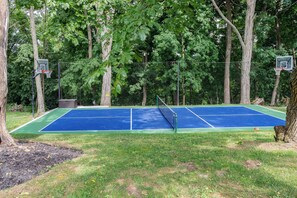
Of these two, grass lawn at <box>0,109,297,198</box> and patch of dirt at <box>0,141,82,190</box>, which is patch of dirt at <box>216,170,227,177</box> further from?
patch of dirt at <box>0,141,82,190</box>

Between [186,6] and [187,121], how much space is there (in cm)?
673

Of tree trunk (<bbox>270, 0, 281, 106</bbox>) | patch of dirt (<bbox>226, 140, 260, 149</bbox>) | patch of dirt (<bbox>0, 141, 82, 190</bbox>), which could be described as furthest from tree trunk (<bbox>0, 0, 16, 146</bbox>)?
tree trunk (<bbox>270, 0, 281, 106</bbox>)

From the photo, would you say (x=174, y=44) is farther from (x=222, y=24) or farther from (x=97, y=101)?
(x=97, y=101)

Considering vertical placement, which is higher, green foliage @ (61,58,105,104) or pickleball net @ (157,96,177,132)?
green foliage @ (61,58,105,104)

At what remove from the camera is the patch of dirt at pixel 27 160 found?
12.8 feet

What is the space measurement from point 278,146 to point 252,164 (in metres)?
1.06

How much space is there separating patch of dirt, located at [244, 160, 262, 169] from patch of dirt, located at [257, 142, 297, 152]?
2.54 ft

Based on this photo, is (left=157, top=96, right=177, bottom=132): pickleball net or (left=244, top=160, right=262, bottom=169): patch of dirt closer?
(left=244, top=160, right=262, bottom=169): patch of dirt

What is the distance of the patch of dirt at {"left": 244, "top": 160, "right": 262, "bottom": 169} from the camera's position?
4268mm

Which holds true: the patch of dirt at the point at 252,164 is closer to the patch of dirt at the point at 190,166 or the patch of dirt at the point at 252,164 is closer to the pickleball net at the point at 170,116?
the patch of dirt at the point at 190,166

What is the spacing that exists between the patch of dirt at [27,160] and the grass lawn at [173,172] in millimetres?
182

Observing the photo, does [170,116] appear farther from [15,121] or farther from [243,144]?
[15,121]

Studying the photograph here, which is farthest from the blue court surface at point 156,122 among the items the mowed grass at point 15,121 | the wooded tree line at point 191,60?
the wooded tree line at point 191,60

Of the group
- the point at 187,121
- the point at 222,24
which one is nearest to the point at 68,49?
the point at 222,24
